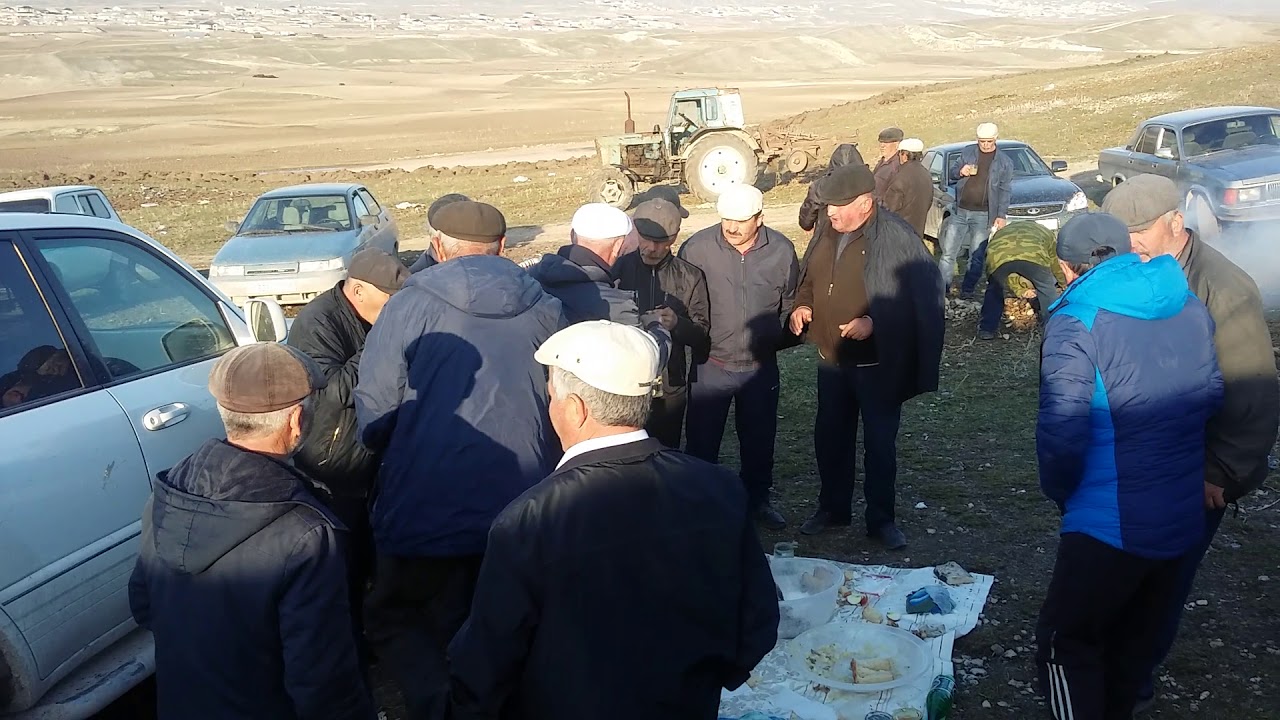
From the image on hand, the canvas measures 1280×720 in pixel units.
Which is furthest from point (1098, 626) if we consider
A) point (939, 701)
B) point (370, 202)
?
point (370, 202)

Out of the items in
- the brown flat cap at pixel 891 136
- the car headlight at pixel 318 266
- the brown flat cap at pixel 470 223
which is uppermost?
the brown flat cap at pixel 470 223

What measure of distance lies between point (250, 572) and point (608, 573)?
0.87 meters

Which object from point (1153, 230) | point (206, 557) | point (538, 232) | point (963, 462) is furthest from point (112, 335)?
point (538, 232)

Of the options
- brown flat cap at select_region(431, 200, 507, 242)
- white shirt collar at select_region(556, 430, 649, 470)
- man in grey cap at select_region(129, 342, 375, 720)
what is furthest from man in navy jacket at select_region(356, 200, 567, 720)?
white shirt collar at select_region(556, 430, 649, 470)

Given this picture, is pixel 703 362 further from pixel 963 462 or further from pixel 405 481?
pixel 405 481

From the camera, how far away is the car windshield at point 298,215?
494 inches

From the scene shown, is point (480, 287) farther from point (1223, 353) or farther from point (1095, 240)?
point (1223, 353)

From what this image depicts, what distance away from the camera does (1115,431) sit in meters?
3.01

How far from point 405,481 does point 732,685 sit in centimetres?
142

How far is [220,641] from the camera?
2369mm

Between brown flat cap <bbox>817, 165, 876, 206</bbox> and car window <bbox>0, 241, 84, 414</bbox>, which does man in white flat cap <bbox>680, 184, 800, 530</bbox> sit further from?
car window <bbox>0, 241, 84, 414</bbox>

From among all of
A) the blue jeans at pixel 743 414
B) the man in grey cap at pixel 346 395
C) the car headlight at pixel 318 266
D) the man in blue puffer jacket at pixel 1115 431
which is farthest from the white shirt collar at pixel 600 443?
the car headlight at pixel 318 266

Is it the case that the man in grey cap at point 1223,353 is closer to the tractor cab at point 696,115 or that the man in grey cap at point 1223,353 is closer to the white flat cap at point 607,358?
the white flat cap at point 607,358

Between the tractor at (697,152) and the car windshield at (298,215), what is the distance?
23.8 ft
